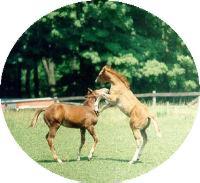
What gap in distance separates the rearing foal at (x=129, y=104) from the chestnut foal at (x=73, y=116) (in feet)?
0.27

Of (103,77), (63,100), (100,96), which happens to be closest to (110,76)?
(103,77)

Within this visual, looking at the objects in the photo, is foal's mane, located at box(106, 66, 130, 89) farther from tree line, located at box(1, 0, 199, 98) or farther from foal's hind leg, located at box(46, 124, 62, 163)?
foal's hind leg, located at box(46, 124, 62, 163)

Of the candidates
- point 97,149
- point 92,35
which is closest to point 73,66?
point 92,35

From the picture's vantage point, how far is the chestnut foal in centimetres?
526

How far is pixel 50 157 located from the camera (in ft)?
17.3

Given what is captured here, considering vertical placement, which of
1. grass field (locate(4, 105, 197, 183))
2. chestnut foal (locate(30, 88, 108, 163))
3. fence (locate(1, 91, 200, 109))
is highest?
fence (locate(1, 91, 200, 109))

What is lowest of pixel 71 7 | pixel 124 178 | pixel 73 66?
pixel 124 178

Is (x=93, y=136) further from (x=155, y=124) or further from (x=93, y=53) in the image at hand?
(x=93, y=53)

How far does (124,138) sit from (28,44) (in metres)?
0.99

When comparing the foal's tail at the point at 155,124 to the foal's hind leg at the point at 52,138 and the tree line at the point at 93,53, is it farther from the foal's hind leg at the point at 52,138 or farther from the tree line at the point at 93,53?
the foal's hind leg at the point at 52,138

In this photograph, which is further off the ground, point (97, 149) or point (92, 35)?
point (92, 35)

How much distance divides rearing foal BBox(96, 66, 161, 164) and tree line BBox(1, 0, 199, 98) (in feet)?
0.18

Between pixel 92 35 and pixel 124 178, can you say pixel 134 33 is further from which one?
pixel 124 178

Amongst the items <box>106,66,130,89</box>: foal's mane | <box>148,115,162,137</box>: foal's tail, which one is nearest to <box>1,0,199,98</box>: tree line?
<box>106,66,130,89</box>: foal's mane
